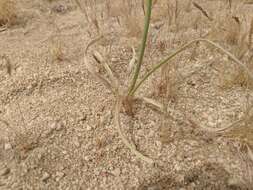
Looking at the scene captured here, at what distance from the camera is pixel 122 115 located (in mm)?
1176

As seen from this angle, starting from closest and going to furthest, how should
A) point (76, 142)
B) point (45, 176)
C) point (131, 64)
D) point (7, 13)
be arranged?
point (45, 176), point (76, 142), point (131, 64), point (7, 13)

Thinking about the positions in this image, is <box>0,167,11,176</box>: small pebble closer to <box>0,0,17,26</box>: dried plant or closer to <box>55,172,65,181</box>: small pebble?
<box>55,172,65,181</box>: small pebble

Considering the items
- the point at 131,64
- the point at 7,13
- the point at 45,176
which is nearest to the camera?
the point at 45,176

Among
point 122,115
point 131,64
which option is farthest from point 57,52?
point 122,115

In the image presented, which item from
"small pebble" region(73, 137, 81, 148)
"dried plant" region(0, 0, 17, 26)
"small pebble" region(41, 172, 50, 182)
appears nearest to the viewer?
"small pebble" region(41, 172, 50, 182)

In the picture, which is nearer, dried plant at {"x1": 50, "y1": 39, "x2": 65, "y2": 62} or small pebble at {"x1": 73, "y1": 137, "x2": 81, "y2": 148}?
small pebble at {"x1": 73, "y1": 137, "x2": 81, "y2": 148}

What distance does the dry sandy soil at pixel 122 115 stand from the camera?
38.8 inches

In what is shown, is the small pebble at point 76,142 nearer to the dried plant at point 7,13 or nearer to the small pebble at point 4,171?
the small pebble at point 4,171

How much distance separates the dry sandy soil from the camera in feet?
3.24

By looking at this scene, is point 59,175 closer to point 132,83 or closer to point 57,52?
point 132,83

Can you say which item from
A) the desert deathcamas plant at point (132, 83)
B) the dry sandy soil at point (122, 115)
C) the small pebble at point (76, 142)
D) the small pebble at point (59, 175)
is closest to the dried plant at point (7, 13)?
the dry sandy soil at point (122, 115)

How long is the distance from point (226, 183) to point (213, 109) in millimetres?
327

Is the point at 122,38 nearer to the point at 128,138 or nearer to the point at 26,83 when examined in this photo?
the point at 26,83

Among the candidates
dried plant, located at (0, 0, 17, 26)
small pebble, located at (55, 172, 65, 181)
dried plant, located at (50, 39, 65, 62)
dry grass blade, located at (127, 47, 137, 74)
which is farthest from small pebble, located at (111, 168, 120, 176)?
dried plant, located at (0, 0, 17, 26)
